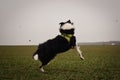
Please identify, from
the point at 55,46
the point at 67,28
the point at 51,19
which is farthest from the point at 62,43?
the point at 51,19

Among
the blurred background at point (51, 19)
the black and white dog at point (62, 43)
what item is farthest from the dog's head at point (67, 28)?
the blurred background at point (51, 19)

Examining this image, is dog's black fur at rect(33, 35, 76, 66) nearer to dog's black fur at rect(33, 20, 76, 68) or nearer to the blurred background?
dog's black fur at rect(33, 20, 76, 68)

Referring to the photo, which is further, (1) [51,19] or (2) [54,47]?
(1) [51,19]

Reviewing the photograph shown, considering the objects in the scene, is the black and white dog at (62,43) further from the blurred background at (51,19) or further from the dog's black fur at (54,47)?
the blurred background at (51,19)

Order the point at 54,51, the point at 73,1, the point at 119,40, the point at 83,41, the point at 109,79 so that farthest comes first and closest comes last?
the point at 119,40 → the point at 73,1 → the point at 83,41 → the point at 54,51 → the point at 109,79

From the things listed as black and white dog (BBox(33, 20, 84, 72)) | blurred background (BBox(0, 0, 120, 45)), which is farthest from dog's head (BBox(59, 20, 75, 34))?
blurred background (BBox(0, 0, 120, 45))

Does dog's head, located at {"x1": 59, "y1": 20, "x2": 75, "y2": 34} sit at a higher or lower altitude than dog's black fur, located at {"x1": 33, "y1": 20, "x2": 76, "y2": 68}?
higher

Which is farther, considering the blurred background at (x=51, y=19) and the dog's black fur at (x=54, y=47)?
the blurred background at (x=51, y=19)

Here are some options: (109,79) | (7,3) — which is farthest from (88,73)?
(7,3)

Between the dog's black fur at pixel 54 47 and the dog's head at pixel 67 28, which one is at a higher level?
the dog's head at pixel 67 28

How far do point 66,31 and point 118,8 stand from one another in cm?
217

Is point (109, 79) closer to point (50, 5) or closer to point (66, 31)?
point (66, 31)

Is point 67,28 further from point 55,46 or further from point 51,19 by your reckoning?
point 51,19

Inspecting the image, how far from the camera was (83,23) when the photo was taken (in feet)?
15.7
